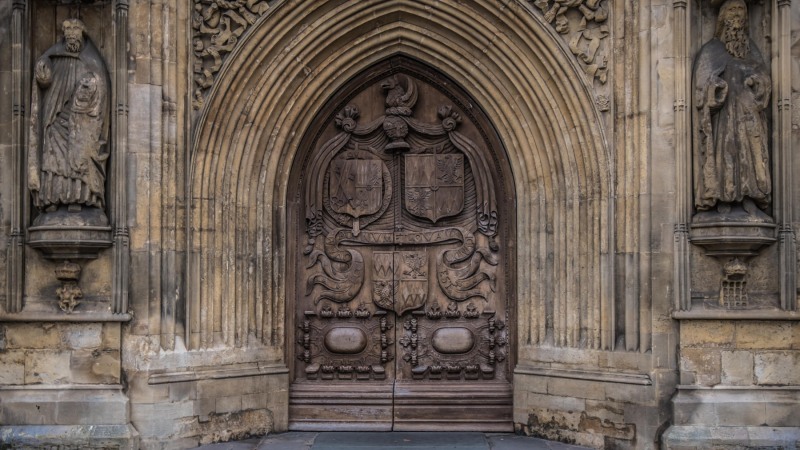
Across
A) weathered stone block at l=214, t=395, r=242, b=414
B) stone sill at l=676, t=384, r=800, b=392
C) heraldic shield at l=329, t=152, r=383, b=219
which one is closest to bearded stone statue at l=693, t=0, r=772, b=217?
stone sill at l=676, t=384, r=800, b=392

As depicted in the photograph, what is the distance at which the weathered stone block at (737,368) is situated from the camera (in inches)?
312

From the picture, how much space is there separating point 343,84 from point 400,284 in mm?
2231

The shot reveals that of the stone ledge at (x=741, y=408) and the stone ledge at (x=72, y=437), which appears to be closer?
the stone ledge at (x=741, y=408)

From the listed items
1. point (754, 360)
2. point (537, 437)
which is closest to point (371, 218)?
point (537, 437)

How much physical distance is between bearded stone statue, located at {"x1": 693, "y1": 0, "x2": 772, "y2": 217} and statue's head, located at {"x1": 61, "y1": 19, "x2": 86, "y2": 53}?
225 inches

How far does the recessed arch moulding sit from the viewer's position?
866 cm

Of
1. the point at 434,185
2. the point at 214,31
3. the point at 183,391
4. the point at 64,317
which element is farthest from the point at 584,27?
the point at 64,317

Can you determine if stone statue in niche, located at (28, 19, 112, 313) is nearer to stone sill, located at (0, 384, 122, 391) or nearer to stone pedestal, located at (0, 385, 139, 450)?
stone sill, located at (0, 384, 122, 391)

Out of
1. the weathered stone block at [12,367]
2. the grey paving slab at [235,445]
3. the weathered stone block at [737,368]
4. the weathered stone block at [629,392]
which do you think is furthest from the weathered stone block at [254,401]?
the weathered stone block at [737,368]

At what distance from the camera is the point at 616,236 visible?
841cm

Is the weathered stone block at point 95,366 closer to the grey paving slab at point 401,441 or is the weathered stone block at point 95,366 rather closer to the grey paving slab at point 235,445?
the grey paving slab at point 235,445

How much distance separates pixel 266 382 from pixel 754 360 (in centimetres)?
470

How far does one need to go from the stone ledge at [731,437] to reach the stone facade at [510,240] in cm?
2

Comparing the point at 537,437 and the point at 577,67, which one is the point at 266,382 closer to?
the point at 537,437
